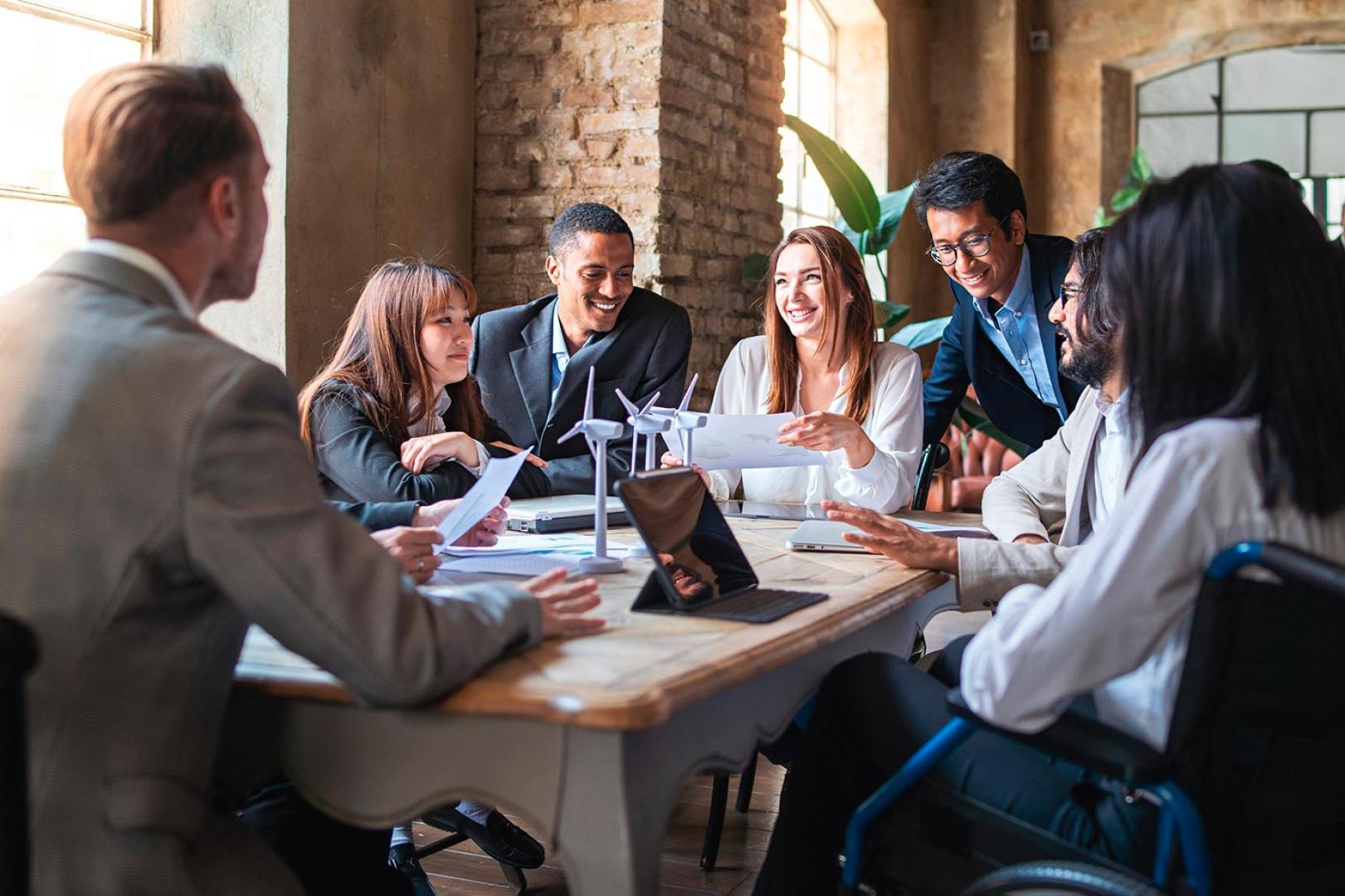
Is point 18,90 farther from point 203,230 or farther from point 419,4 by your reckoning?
point 203,230

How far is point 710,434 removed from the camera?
2783 millimetres

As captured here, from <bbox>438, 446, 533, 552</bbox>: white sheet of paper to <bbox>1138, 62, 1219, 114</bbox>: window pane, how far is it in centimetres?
870

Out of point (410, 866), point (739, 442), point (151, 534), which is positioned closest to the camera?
point (151, 534)

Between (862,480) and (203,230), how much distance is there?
2.09 m

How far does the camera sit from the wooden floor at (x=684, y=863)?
2854 mm

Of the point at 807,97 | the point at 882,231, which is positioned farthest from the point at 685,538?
the point at 807,97

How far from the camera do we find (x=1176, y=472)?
1.43 meters

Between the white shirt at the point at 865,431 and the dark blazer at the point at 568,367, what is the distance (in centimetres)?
49

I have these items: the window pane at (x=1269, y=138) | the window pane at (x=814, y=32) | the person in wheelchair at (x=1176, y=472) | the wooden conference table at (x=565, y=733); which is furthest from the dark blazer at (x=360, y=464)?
the window pane at (x=1269, y=138)

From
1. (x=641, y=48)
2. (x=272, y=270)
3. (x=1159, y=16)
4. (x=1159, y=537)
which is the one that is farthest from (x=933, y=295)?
(x=1159, y=537)

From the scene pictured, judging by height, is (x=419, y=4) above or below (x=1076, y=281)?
above

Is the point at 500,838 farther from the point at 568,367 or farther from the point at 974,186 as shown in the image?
the point at 974,186

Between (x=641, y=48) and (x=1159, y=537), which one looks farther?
(x=641, y=48)

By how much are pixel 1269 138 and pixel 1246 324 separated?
924 centimetres
